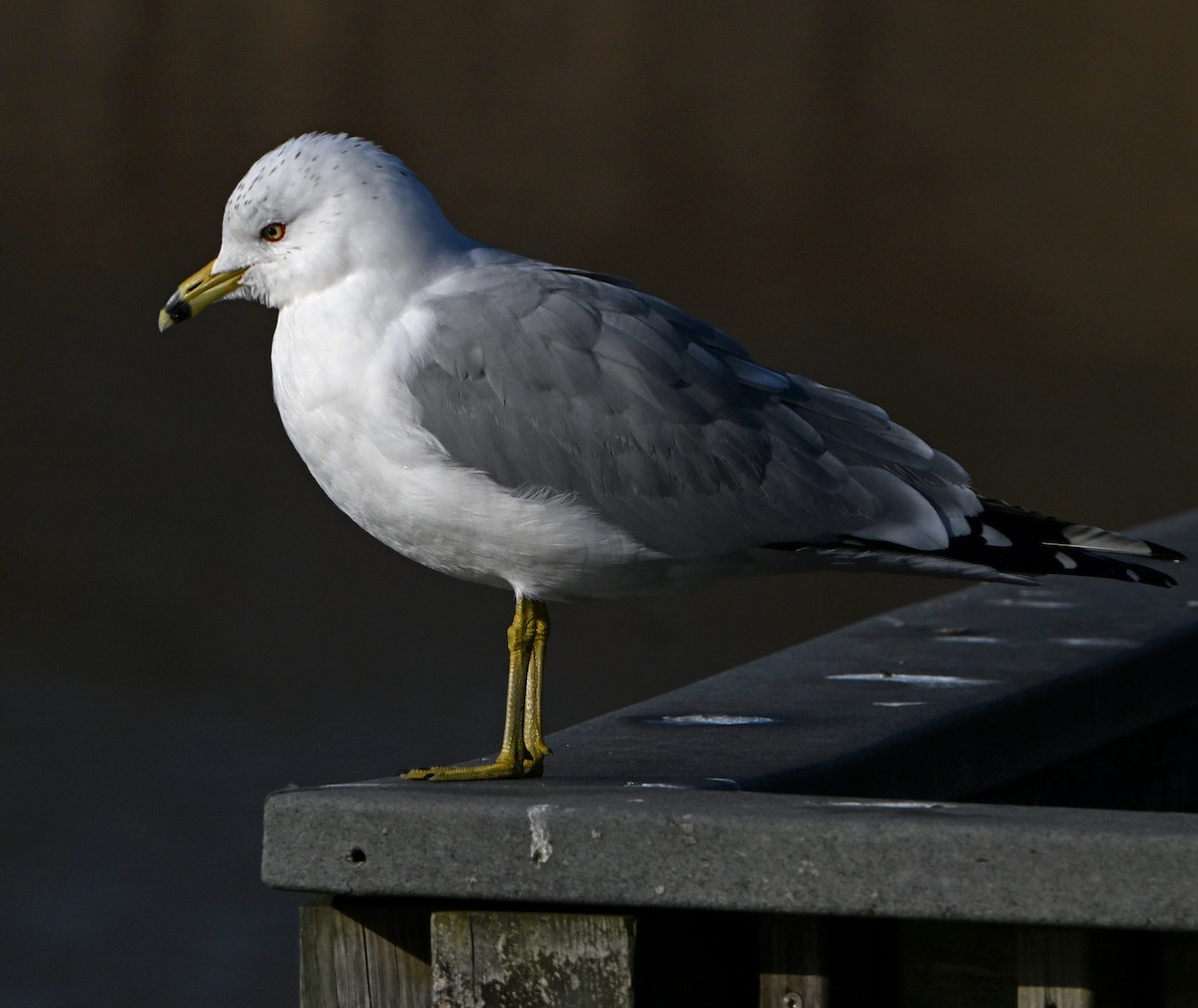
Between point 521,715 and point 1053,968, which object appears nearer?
point 1053,968

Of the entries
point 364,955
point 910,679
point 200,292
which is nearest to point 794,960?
point 364,955

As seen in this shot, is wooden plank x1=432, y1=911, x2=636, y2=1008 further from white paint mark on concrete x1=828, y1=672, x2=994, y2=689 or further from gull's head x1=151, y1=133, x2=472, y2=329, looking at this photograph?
white paint mark on concrete x1=828, y1=672, x2=994, y2=689

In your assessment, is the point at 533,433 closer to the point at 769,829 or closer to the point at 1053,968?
the point at 769,829

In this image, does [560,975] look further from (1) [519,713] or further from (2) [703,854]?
(1) [519,713]

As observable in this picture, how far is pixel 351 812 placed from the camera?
230 centimetres

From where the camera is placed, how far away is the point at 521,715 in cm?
296

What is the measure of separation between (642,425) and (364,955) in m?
0.98

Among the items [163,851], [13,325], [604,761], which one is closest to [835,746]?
[604,761]

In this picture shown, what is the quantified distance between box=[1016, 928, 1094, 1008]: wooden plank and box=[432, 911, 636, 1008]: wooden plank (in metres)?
0.42

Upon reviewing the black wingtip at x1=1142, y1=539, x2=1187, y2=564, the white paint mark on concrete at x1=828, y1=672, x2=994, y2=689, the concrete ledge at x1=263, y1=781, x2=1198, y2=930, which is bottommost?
the concrete ledge at x1=263, y1=781, x2=1198, y2=930

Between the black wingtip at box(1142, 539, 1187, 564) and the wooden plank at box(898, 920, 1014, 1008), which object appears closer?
the wooden plank at box(898, 920, 1014, 1008)

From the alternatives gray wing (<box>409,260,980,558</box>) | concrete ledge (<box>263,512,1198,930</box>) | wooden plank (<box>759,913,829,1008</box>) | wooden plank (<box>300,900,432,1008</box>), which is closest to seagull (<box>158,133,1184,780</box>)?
gray wing (<box>409,260,980,558</box>)

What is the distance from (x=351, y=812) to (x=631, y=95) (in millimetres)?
12798

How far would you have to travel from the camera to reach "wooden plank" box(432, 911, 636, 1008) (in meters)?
2.25
